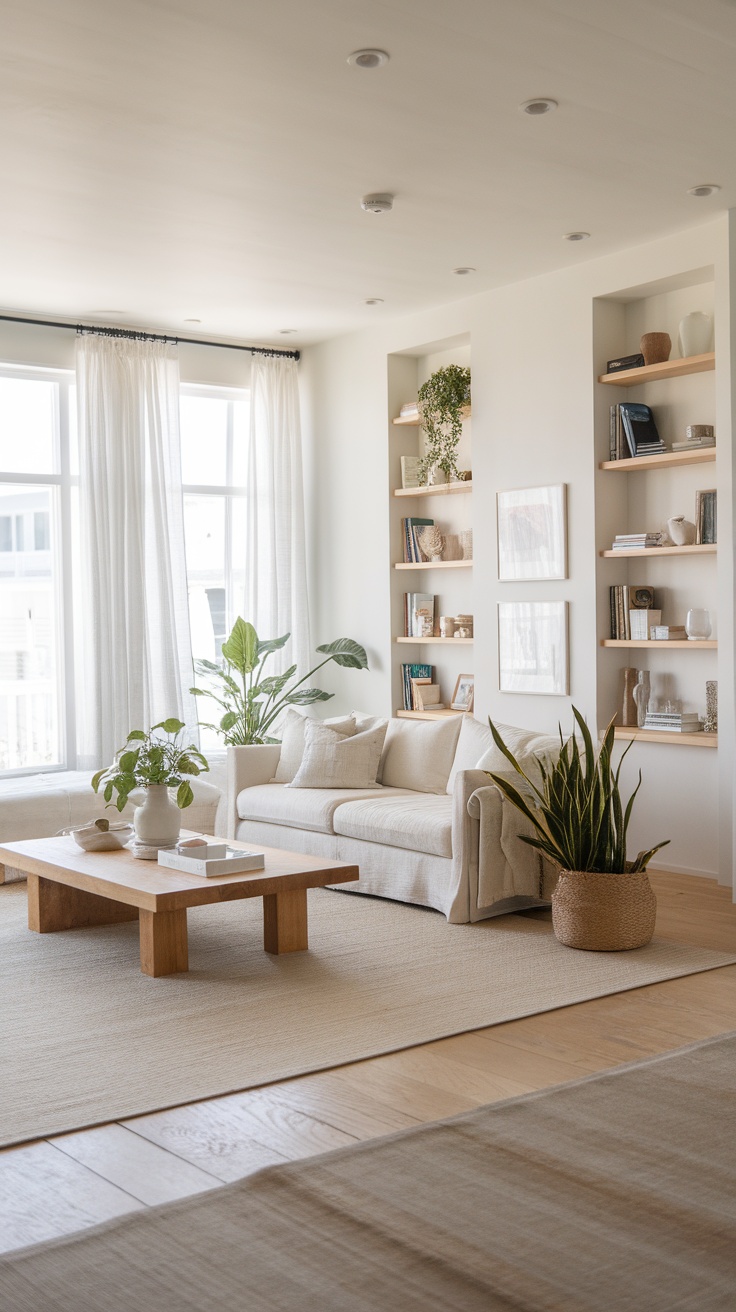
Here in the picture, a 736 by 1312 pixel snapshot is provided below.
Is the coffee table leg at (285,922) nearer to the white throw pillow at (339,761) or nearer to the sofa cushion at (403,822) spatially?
the sofa cushion at (403,822)

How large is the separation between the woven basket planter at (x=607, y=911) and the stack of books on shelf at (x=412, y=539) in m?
3.30

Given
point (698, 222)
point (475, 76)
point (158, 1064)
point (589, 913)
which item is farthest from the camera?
point (698, 222)

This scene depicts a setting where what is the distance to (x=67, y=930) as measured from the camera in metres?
5.04

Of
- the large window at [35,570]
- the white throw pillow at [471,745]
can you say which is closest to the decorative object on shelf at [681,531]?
the white throw pillow at [471,745]

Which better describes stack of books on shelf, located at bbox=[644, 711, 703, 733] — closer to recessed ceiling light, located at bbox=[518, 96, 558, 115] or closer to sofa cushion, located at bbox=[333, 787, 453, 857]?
sofa cushion, located at bbox=[333, 787, 453, 857]

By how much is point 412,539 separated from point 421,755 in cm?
196

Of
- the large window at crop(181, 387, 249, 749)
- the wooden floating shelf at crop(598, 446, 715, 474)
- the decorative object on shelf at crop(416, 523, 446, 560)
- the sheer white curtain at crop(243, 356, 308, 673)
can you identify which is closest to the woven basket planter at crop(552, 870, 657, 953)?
the wooden floating shelf at crop(598, 446, 715, 474)

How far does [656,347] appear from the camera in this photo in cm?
600

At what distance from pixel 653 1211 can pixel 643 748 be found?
375 cm

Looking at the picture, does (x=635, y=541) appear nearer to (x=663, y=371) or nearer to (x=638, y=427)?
(x=638, y=427)

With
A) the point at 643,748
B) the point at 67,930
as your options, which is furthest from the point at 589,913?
the point at 67,930

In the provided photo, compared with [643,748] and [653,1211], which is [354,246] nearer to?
[643,748]

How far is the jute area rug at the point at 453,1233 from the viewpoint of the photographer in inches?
85.4

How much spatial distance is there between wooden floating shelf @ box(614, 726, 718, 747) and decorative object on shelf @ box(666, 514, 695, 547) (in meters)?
0.89
